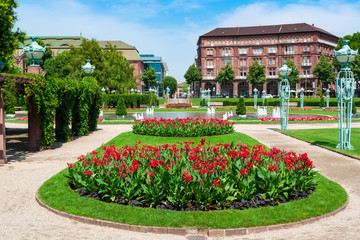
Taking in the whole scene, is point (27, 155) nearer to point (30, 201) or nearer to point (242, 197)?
point (30, 201)

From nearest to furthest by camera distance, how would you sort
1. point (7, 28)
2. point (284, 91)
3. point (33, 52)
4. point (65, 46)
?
point (33, 52) → point (284, 91) → point (7, 28) → point (65, 46)

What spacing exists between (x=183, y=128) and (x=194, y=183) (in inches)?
411

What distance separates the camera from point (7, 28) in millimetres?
22594

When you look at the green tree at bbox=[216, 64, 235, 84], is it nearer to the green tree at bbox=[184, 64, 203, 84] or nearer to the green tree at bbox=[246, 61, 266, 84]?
the green tree at bbox=[246, 61, 266, 84]

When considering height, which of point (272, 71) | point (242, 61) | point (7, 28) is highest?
point (242, 61)

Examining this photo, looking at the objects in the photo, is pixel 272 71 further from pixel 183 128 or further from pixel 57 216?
pixel 57 216

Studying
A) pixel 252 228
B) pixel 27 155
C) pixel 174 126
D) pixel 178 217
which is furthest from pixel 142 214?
pixel 174 126

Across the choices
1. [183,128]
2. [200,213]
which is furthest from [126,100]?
[200,213]

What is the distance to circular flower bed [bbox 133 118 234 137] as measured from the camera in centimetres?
1683

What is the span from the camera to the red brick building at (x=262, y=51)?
307 feet

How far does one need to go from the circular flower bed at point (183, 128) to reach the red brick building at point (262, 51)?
79.4m

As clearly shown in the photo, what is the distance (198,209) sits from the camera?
6.45m

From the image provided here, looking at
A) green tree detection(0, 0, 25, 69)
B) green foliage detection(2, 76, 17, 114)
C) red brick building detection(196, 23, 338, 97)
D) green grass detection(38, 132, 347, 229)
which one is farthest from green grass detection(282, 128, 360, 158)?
red brick building detection(196, 23, 338, 97)

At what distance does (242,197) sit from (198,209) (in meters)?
0.94
